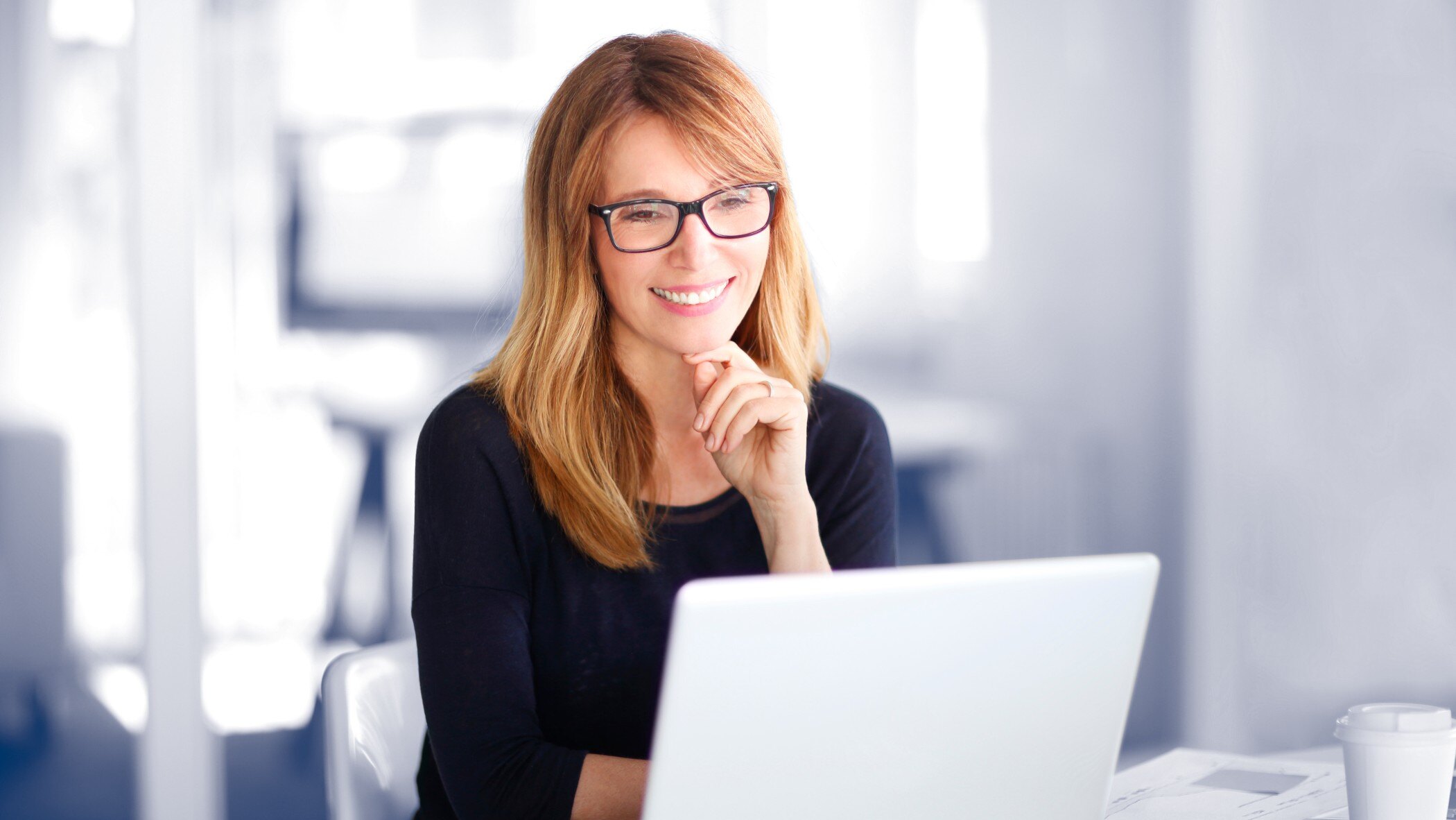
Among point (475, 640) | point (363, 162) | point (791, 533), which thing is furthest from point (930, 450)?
point (475, 640)

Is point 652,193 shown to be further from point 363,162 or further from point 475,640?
point 363,162

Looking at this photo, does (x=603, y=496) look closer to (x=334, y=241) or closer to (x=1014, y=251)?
(x=334, y=241)

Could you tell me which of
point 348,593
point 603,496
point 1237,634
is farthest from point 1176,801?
point 1237,634

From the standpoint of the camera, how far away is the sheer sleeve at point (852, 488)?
59.9 inches

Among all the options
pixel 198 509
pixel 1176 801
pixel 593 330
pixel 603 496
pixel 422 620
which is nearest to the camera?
pixel 1176 801

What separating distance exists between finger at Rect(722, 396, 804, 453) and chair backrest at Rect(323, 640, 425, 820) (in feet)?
1.37

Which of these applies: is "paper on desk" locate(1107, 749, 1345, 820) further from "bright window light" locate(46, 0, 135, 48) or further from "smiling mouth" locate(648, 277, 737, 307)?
"bright window light" locate(46, 0, 135, 48)

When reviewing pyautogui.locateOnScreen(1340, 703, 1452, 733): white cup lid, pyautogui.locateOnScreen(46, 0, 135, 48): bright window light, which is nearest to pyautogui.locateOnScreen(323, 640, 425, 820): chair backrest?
pyautogui.locateOnScreen(1340, 703, 1452, 733): white cup lid

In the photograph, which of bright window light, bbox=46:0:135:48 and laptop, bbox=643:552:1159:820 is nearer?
laptop, bbox=643:552:1159:820

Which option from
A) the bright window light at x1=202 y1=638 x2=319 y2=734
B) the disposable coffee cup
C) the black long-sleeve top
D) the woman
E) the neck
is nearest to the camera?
the disposable coffee cup

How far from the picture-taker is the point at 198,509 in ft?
8.73

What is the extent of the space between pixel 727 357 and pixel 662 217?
171 millimetres

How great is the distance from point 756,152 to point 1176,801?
78 cm

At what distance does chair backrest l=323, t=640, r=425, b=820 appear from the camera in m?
1.36
